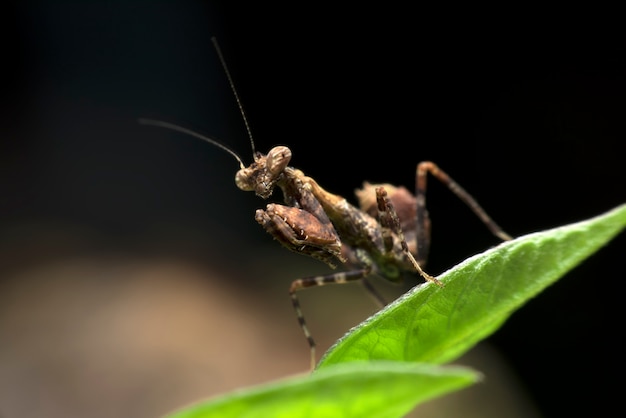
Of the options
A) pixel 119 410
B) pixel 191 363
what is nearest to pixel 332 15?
pixel 191 363

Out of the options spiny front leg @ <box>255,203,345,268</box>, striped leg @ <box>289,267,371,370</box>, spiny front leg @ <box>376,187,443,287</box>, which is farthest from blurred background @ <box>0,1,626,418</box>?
spiny front leg @ <box>255,203,345,268</box>

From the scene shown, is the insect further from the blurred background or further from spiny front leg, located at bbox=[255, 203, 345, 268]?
the blurred background

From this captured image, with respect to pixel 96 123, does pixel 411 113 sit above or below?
below

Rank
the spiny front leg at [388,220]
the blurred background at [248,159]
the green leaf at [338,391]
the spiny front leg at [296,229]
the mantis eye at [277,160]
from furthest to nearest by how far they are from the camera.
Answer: the blurred background at [248,159] → the spiny front leg at [388,220] → the mantis eye at [277,160] → the spiny front leg at [296,229] → the green leaf at [338,391]

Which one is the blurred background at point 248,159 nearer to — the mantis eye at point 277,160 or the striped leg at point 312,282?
the striped leg at point 312,282

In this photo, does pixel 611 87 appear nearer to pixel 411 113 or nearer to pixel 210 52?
pixel 411 113

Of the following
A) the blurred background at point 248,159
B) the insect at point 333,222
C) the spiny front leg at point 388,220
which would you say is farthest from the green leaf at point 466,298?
the blurred background at point 248,159
